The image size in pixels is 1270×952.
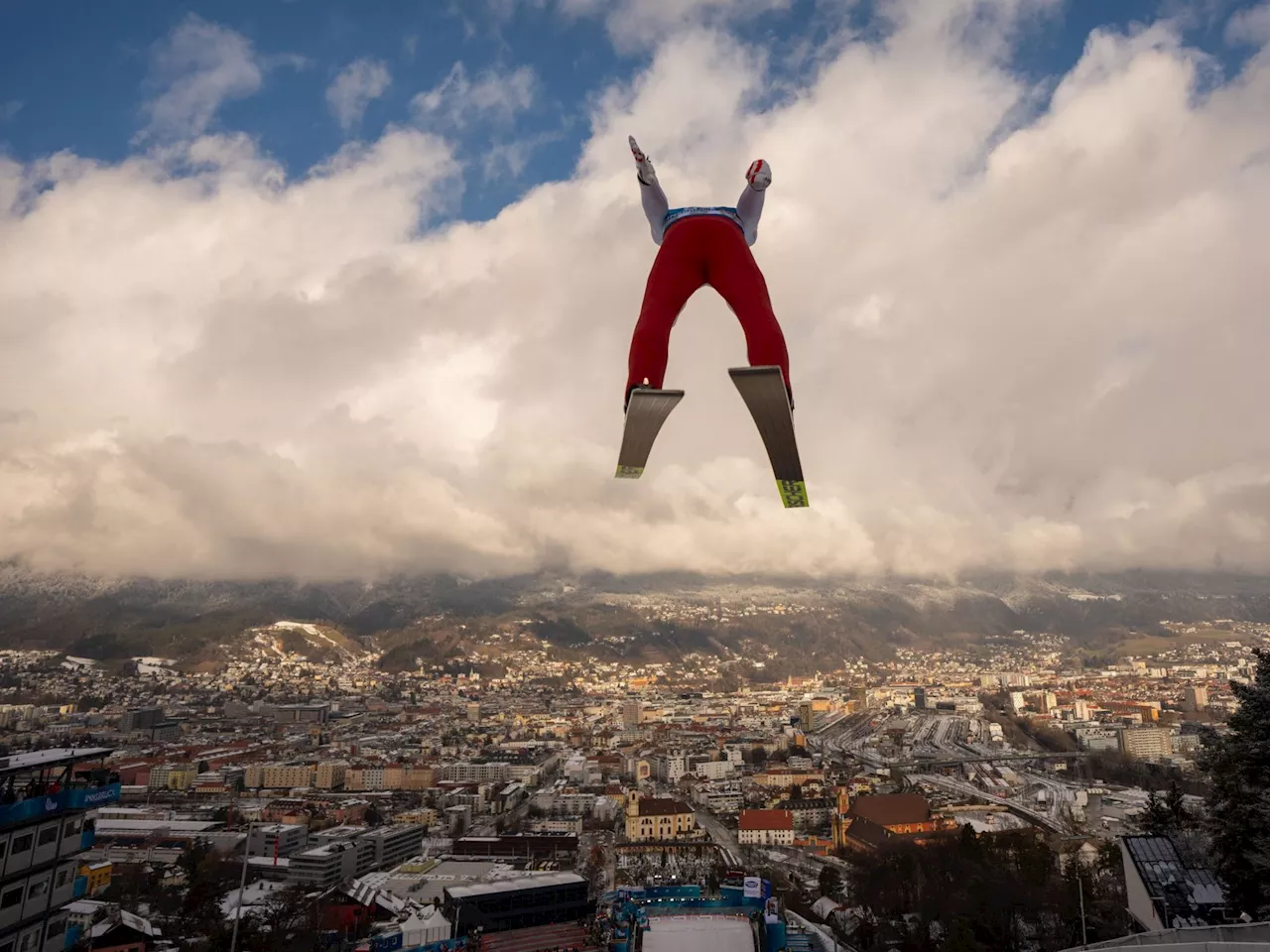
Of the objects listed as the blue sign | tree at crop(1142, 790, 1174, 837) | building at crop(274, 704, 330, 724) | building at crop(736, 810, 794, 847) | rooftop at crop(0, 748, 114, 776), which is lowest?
building at crop(736, 810, 794, 847)

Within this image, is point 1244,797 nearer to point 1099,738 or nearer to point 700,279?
point 700,279

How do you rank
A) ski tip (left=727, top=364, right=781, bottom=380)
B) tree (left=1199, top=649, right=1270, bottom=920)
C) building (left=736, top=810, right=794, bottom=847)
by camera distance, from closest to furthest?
ski tip (left=727, top=364, right=781, bottom=380) → tree (left=1199, top=649, right=1270, bottom=920) → building (left=736, top=810, right=794, bottom=847)

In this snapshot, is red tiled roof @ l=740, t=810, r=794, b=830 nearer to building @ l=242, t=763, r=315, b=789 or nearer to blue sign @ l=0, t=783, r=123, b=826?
blue sign @ l=0, t=783, r=123, b=826

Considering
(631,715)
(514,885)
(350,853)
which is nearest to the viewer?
(514,885)

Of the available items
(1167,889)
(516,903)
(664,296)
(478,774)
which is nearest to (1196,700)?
(478,774)

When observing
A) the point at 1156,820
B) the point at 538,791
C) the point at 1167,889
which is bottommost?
the point at 538,791

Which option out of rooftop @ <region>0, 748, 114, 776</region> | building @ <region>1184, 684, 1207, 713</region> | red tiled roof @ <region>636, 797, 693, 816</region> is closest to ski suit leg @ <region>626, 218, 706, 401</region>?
rooftop @ <region>0, 748, 114, 776</region>

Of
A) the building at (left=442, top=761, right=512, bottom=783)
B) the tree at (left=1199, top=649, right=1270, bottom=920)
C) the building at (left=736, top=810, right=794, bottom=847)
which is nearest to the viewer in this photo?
the tree at (left=1199, top=649, right=1270, bottom=920)
